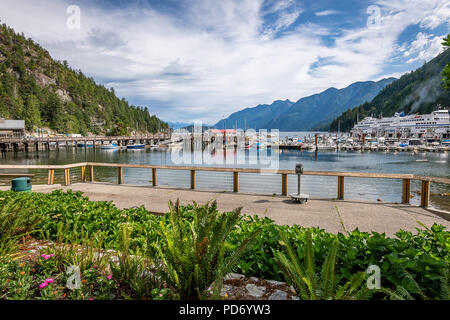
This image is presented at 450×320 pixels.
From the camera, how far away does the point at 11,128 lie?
9056 cm

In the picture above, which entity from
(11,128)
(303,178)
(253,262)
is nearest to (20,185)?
(253,262)

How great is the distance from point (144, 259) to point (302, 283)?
5.61 feet

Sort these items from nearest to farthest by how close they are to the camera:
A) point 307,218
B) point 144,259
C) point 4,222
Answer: point 144,259 < point 4,222 < point 307,218

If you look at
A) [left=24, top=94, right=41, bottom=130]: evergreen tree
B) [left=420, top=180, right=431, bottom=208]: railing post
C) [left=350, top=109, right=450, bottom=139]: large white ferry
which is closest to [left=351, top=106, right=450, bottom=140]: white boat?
[left=350, top=109, right=450, bottom=139]: large white ferry

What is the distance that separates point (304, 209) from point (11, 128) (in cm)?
11666

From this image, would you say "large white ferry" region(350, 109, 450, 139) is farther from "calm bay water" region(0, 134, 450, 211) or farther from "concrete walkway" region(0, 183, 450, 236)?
"concrete walkway" region(0, 183, 450, 236)

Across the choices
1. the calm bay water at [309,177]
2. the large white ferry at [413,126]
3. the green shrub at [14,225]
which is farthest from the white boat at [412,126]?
the green shrub at [14,225]

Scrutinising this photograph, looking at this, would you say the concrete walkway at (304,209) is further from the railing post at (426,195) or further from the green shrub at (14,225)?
the green shrub at (14,225)

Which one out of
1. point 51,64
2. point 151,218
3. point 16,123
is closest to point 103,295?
point 151,218

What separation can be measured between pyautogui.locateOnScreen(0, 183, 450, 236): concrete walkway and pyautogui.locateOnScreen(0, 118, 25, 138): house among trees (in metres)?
108

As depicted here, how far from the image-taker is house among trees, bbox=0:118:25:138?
88438 mm
